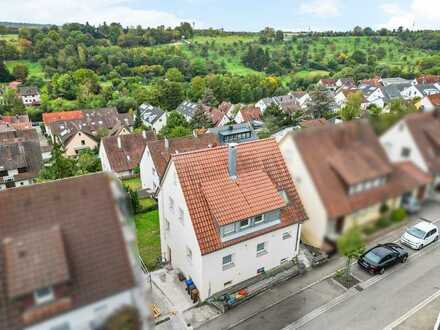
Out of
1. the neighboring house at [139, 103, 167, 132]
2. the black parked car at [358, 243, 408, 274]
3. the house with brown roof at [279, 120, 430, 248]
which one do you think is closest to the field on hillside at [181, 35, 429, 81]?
the neighboring house at [139, 103, 167, 132]

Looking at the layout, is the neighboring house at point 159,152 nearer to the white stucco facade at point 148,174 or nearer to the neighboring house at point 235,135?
the white stucco facade at point 148,174

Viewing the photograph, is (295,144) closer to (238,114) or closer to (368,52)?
(238,114)

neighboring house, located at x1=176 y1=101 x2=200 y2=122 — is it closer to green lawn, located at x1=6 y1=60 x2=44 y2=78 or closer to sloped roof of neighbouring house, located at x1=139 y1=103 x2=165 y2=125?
sloped roof of neighbouring house, located at x1=139 y1=103 x2=165 y2=125

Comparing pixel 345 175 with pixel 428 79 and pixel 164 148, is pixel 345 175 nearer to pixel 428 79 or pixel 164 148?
pixel 164 148

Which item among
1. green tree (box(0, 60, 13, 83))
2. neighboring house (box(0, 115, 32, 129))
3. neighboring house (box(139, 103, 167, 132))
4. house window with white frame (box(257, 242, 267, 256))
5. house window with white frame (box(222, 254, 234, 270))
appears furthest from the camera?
green tree (box(0, 60, 13, 83))

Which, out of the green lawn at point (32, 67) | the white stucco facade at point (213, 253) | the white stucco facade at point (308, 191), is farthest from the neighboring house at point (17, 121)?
the white stucco facade at point (308, 191)

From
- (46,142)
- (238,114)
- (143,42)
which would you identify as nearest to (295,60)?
(143,42)
